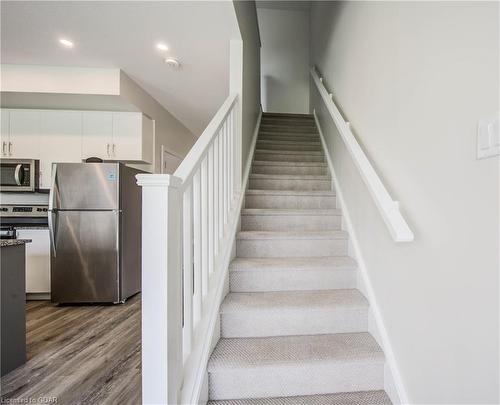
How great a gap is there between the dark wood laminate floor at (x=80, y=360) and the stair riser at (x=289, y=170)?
1966 millimetres

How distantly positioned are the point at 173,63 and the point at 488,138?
9.81 ft

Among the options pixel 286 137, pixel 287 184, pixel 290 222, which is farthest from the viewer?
pixel 286 137

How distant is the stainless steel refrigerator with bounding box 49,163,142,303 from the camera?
2.91 m

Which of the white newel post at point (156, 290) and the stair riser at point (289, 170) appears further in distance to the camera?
the stair riser at point (289, 170)

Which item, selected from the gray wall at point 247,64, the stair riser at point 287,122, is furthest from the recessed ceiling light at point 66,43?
the stair riser at point 287,122

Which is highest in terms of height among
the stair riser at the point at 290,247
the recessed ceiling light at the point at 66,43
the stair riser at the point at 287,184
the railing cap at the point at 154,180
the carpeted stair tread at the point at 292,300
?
the recessed ceiling light at the point at 66,43

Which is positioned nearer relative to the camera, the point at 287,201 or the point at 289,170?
the point at 287,201

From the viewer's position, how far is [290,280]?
1.72 meters

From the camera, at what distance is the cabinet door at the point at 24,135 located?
3375 millimetres

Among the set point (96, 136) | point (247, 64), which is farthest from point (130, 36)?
point (96, 136)

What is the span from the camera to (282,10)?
5.20 m

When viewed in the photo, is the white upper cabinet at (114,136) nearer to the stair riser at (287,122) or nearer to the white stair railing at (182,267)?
the stair riser at (287,122)

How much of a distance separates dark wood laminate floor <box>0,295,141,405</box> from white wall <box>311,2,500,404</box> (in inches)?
58.9

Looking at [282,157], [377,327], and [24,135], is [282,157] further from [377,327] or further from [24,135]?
[24,135]
